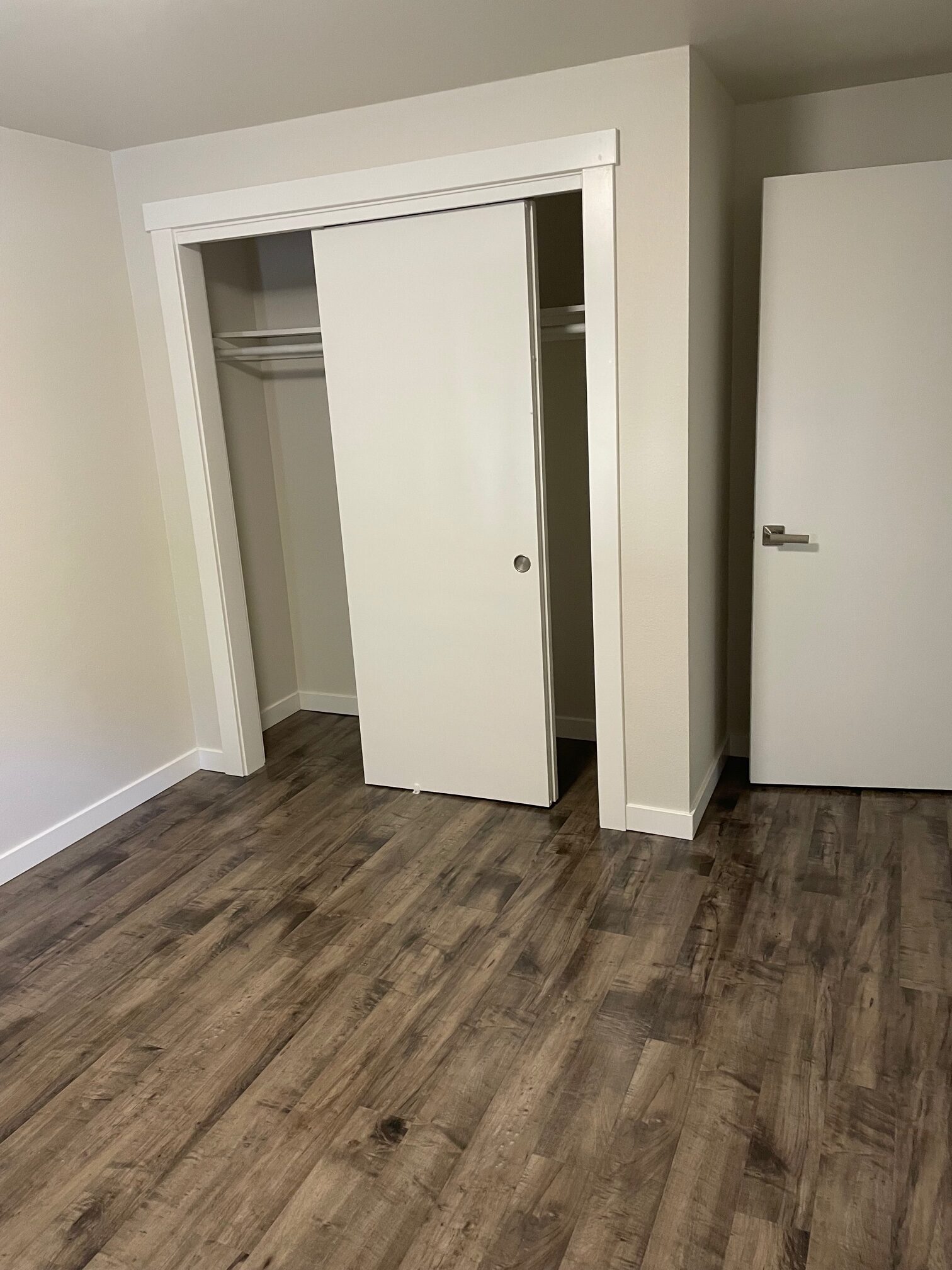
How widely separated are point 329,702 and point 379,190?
2384mm

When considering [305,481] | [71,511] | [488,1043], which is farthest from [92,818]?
[488,1043]

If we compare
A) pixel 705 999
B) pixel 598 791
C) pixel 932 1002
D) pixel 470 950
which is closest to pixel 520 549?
pixel 598 791

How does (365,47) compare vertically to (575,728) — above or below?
above

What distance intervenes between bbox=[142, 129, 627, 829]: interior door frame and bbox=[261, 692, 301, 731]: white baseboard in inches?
16.7

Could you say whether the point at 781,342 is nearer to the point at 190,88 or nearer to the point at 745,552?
the point at 745,552

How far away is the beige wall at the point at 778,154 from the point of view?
3066 millimetres

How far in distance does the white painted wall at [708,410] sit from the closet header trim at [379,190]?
344 millimetres

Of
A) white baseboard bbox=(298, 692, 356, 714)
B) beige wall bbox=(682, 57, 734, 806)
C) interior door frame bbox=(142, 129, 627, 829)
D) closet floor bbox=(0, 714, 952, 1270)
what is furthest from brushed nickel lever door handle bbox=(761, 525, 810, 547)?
white baseboard bbox=(298, 692, 356, 714)

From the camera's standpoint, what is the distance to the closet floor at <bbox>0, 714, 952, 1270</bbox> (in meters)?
1.76

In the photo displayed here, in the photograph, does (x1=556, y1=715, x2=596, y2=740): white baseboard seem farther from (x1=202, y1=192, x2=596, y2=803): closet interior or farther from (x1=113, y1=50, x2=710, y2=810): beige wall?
(x1=113, y1=50, x2=710, y2=810): beige wall

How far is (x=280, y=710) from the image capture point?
4531 millimetres

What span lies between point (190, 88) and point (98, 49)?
38 centimetres

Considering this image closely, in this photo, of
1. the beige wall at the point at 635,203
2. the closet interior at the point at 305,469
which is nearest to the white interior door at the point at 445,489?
the beige wall at the point at 635,203

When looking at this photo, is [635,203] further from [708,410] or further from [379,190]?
[379,190]
